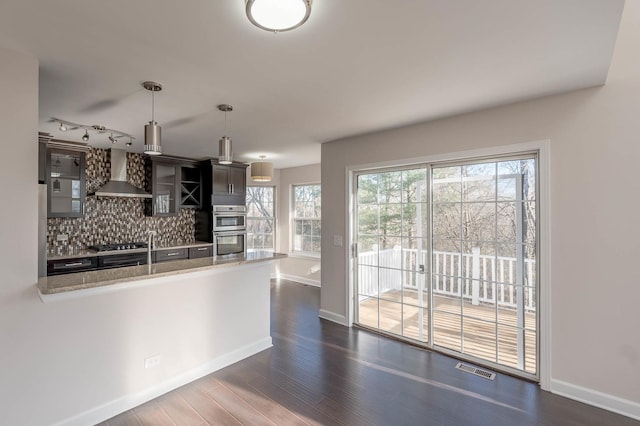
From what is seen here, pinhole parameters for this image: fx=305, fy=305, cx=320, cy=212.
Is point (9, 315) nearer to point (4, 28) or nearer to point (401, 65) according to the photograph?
point (4, 28)

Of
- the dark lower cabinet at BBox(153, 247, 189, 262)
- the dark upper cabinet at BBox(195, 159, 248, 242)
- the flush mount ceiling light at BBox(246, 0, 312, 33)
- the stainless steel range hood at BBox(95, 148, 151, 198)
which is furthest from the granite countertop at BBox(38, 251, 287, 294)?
the dark upper cabinet at BBox(195, 159, 248, 242)

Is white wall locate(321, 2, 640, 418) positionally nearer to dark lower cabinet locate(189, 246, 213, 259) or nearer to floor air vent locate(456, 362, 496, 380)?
floor air vent locate(456, 362, 496, 380)

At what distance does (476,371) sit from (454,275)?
923 mm

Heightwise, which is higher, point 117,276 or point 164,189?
point 164,189

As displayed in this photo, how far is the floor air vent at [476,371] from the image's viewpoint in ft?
9.31

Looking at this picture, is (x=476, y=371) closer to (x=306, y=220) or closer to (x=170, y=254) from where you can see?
(x=306, y=220)

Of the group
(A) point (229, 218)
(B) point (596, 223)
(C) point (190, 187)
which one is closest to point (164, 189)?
(C) point (190, 187)

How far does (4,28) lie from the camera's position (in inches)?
66.1

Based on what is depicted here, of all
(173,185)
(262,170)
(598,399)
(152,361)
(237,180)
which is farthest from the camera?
(237,180)

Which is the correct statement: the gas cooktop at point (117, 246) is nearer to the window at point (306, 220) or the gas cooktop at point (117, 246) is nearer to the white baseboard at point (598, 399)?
the window at point (306, 220)

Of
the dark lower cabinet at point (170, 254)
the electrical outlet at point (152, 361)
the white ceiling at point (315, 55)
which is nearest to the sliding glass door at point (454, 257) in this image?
the white ceiling at point (315, 55)

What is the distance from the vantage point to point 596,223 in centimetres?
242

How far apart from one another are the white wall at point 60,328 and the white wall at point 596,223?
3186mm

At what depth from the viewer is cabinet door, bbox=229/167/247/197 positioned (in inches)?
231
